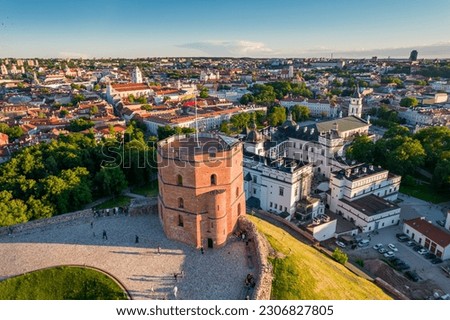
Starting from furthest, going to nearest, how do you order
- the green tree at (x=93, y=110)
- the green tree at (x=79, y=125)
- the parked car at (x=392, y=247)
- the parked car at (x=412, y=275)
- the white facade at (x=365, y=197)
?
the green tree at (x=93, y=110) < the green tree at (x=79, y=125) < the white facade at (x=365, y=197) < the parked car at (x=392, y=247) < the parked car at (x=412, y=275)

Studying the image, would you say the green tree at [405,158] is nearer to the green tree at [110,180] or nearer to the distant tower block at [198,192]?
the distant tower block at [198,192]

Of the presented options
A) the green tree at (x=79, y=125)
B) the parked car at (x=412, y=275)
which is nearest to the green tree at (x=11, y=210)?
the parked car at (x=412, y=275)

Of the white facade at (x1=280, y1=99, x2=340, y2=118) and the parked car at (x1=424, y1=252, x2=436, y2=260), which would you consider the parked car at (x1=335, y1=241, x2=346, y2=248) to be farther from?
the white facade at (x1=280, y1=99, x2=340, y2=118)

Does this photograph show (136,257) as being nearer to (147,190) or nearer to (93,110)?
(147,190)

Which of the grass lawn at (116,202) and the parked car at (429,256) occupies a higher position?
the grass lawn at (116,202)

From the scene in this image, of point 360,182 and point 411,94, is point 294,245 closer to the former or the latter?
point 360,182

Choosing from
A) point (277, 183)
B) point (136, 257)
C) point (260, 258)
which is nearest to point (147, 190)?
point (277, 183)

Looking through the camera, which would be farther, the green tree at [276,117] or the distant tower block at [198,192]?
the green tree at [276,117]
